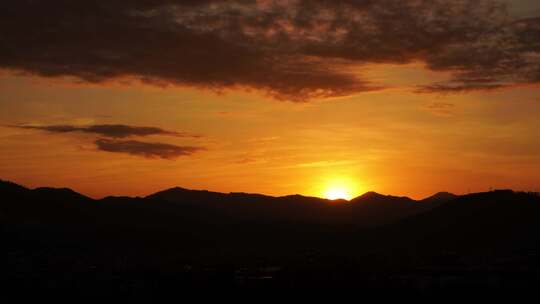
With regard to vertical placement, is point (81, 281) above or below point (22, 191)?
below

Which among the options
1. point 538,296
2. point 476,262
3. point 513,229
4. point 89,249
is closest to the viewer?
point 538,296

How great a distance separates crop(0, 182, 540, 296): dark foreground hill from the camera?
112062 millimetres

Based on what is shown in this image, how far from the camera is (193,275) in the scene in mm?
120375

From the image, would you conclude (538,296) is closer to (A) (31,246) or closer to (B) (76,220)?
(A) (31,246)

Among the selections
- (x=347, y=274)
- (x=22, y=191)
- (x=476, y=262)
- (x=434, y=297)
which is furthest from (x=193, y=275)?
(x=22, y=191)

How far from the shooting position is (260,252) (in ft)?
580

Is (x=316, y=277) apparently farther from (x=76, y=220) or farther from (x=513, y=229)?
(x=76, y=220)

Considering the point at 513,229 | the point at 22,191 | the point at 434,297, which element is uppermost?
the point at 22,191

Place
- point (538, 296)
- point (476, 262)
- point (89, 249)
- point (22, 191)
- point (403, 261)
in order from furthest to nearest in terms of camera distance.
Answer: point (22, 191) < point (89, 249) < point (403, 261) < point (476, 262) < point (538, 296)

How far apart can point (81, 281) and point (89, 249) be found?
165 feet

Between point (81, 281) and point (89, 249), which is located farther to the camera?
point (89, 249)

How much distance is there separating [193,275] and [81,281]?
17706mm

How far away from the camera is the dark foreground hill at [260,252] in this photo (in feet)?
368

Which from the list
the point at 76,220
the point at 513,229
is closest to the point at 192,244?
the point at 76,220
